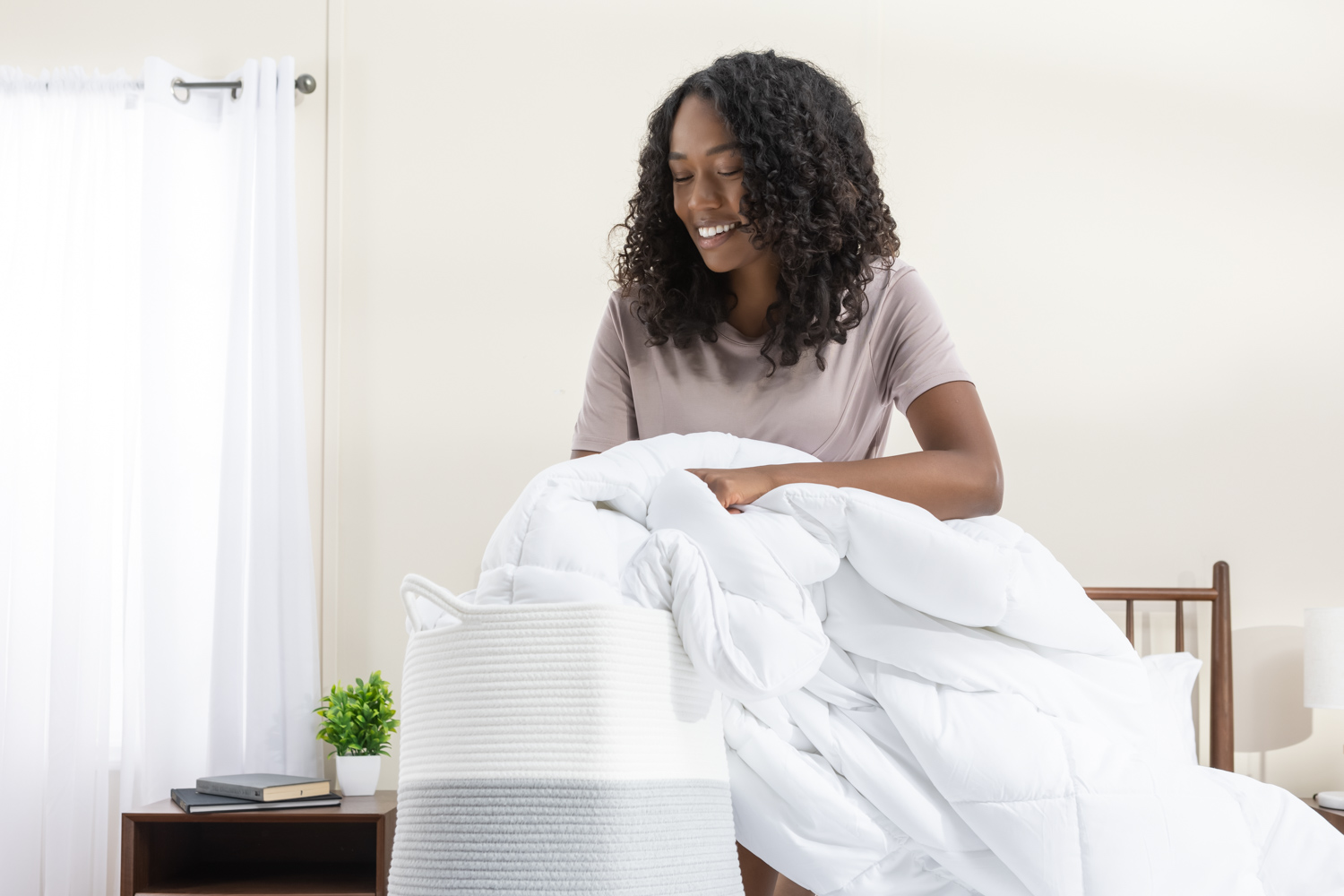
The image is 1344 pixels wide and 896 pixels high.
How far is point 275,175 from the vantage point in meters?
2.60

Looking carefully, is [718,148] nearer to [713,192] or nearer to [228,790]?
[713,192]

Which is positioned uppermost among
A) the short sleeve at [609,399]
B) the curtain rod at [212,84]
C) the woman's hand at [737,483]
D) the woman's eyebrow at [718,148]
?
the curtain rod at [212,84]

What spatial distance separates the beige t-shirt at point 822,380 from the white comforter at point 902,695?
312mm

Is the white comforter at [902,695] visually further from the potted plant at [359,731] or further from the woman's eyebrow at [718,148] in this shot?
the potted plant at [359,731]

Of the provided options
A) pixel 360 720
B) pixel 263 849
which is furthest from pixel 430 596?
pixel 263 849

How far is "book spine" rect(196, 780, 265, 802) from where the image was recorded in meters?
2.05

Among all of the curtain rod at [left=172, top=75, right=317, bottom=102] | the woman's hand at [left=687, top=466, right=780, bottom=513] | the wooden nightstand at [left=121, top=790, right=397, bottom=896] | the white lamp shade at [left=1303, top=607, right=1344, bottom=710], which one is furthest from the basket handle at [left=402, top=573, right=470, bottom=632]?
the curtain rod at [left=172, top=75, right=317, bottom=102]

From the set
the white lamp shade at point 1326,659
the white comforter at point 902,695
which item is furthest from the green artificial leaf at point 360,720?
the white lamp shade at point 1326,659

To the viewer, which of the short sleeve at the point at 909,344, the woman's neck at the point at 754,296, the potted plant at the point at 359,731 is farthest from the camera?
the potted plant at the point at 359,731

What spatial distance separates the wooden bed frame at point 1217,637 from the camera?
2.34 meters

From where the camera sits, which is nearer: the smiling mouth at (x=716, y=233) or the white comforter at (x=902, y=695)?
the white comforter at (x=902, y=695)

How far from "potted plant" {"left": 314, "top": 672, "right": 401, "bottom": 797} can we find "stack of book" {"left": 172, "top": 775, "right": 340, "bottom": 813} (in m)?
0.09

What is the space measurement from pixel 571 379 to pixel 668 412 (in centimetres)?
148

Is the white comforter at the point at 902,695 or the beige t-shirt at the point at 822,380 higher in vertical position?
the beige t-shirt at the point at 822,380
